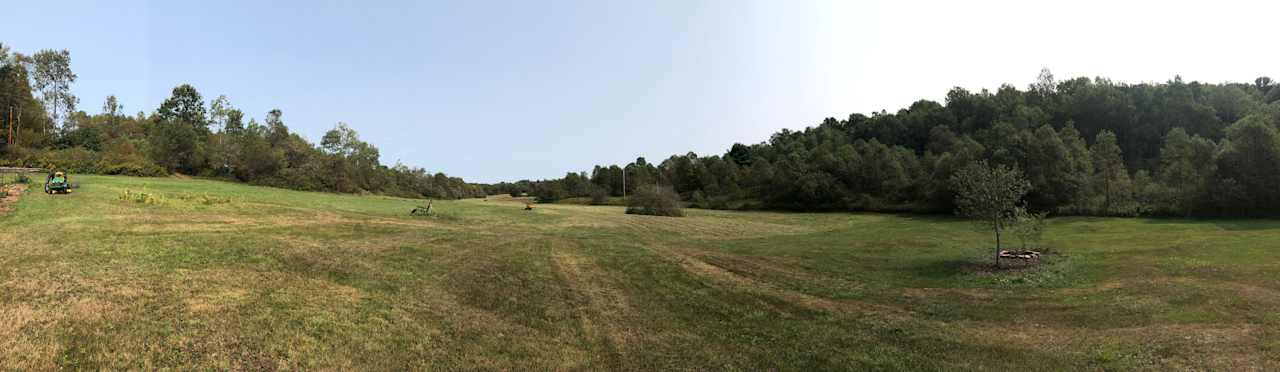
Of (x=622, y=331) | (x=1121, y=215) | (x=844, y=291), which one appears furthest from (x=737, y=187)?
A: (x=622, y=331)

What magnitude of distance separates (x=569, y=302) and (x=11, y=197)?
95.6 ft

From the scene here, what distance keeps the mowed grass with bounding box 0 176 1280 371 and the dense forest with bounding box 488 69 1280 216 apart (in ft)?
79.7

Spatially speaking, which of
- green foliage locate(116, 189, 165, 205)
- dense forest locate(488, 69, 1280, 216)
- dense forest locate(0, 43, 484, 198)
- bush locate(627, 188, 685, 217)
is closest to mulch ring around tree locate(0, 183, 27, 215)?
green foliage locate(116, 189, 165, 205)

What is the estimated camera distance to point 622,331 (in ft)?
37.9

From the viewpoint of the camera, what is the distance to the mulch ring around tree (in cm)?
2047

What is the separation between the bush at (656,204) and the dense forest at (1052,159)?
76.0 feet

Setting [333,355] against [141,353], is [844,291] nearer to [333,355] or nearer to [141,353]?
[333,355]

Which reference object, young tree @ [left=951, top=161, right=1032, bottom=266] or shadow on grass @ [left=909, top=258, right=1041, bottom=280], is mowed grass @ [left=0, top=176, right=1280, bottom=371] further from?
young tree @ [left=951, top=161, right=1032, bottom=266]

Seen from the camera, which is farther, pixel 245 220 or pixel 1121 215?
pixel 1121 215

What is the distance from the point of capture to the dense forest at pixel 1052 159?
40.9m

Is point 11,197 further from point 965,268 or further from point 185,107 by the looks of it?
point 185,107

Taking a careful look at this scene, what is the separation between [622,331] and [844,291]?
28.1 ft

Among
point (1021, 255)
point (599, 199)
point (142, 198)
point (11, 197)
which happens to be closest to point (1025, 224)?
point (1021, 255)

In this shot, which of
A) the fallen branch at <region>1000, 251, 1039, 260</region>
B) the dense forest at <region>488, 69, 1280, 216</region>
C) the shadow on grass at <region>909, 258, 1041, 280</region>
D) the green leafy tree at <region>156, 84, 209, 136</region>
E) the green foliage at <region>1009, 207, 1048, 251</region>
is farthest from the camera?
the green leafy tree at <region>156, 84, 209, 136</region>
